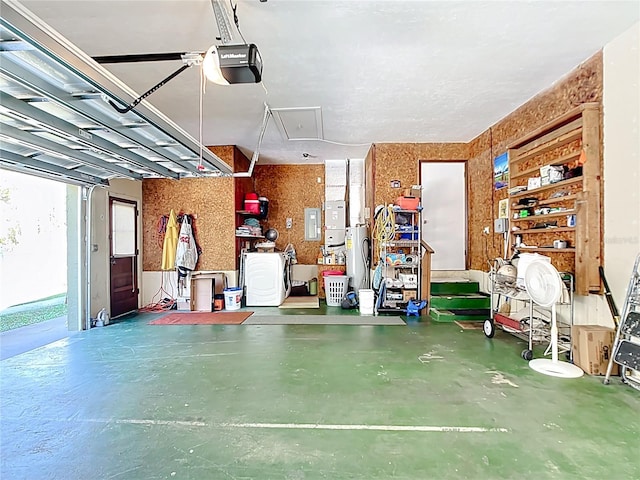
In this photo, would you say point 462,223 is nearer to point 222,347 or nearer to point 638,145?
point 638,145

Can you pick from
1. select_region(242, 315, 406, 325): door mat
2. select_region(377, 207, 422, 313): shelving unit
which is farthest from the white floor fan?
select_region(377, 207, 422, 313): shelving unit

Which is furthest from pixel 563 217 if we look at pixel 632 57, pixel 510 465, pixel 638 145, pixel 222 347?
pixel 222 347

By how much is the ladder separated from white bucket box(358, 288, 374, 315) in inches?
130

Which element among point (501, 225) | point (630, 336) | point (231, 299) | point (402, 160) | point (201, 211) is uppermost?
point (402, 160)

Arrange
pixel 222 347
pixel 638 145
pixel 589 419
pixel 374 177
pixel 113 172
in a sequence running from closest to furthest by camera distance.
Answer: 1. pixel 589 419
2. pixel 638 145
3. pixel 222 347
4. pixel 113 172
5. pixel 374 177

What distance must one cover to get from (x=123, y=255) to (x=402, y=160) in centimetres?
566

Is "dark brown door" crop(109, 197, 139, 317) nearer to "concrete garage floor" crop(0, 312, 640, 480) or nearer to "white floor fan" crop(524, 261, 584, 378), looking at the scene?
"concrete garage floor" crop(0, 312, 640, 480)

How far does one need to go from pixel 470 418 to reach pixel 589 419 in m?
0.86

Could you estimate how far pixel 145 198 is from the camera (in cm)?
666

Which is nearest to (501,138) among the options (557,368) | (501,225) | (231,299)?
(501,225)

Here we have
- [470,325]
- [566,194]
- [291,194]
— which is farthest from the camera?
[291,194]

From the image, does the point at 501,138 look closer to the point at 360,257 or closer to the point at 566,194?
the point at 566,194

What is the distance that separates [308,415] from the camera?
2400 millimetres

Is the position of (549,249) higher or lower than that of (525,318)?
higher
